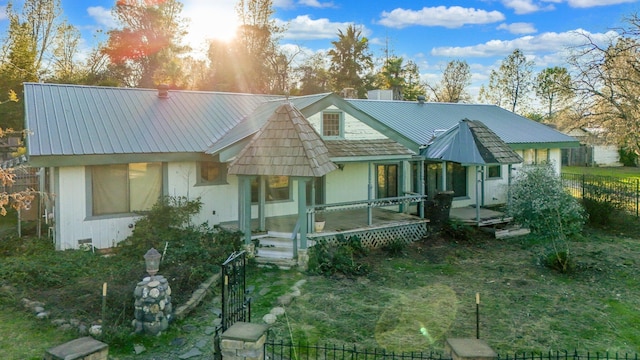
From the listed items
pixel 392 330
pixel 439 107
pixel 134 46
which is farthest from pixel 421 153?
pixel 134 46

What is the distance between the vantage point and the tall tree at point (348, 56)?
4275 cm

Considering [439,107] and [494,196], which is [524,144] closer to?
[494,196]

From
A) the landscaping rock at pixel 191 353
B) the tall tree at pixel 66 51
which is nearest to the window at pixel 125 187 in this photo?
the landscaping rock at pixel 191 353

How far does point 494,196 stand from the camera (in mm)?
19953

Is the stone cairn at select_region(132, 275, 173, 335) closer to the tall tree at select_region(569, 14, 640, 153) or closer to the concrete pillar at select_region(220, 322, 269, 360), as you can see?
the concrete pillar at select_region(220, 322, 269, 360)

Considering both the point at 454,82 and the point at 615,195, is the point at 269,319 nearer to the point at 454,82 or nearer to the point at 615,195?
the point at 615,195

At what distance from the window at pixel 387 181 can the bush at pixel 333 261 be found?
543cm

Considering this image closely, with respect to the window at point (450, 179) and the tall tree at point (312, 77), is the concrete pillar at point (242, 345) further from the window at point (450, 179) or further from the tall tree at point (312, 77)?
the tall tree at point (312, 77)

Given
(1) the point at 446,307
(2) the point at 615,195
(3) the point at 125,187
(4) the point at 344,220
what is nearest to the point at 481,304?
(1) the point at 446,307

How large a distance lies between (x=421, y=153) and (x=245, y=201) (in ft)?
26.5

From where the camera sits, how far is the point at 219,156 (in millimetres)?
12664

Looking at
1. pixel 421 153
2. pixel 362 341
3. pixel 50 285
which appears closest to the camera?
pixel 362 341

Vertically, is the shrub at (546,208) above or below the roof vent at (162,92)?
below

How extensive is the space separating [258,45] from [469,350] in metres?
37.1
